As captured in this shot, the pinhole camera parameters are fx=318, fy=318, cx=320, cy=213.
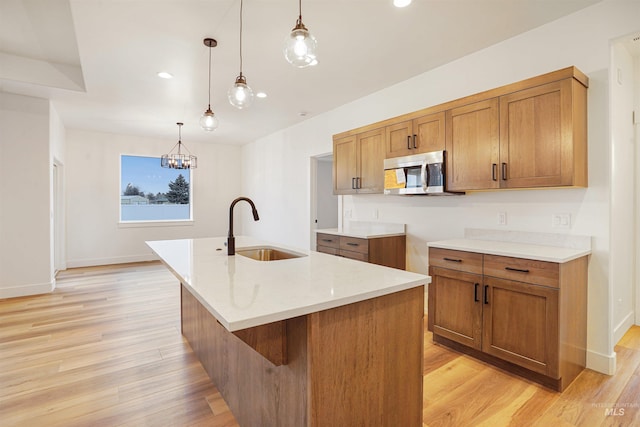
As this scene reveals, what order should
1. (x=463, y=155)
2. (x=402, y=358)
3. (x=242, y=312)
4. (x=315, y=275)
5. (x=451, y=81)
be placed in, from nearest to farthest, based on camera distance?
(x=242, y=312) → (x=402, y=358) → (x=315, y=275) → (x=463, y=155) → (x=451, y=81)

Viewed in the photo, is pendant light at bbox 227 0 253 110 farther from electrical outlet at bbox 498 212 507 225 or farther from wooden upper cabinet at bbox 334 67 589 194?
electrical outlet at bbox 498 212 507 225

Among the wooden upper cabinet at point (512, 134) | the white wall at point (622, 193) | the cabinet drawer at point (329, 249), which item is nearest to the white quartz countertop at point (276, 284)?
the wooden upper cabinet at point (512, 134)

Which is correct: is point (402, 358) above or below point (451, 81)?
below

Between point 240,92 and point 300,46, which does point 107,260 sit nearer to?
point 240,92

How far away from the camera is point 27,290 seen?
14.0 ft

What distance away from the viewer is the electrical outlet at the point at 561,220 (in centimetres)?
238

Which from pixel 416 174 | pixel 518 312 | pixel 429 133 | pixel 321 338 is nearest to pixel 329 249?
pixel 416 174

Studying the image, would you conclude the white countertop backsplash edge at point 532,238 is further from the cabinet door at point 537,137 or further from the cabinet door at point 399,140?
the cabinet door at point 399,140

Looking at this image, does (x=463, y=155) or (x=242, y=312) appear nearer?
(x=242, y=312)

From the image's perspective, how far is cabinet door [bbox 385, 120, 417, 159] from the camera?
318 cm

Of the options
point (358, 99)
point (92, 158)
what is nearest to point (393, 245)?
point (358, 99)

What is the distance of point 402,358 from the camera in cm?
142

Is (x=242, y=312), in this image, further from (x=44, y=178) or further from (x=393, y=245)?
(x=44, y=178)

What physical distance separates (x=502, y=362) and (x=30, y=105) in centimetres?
604
